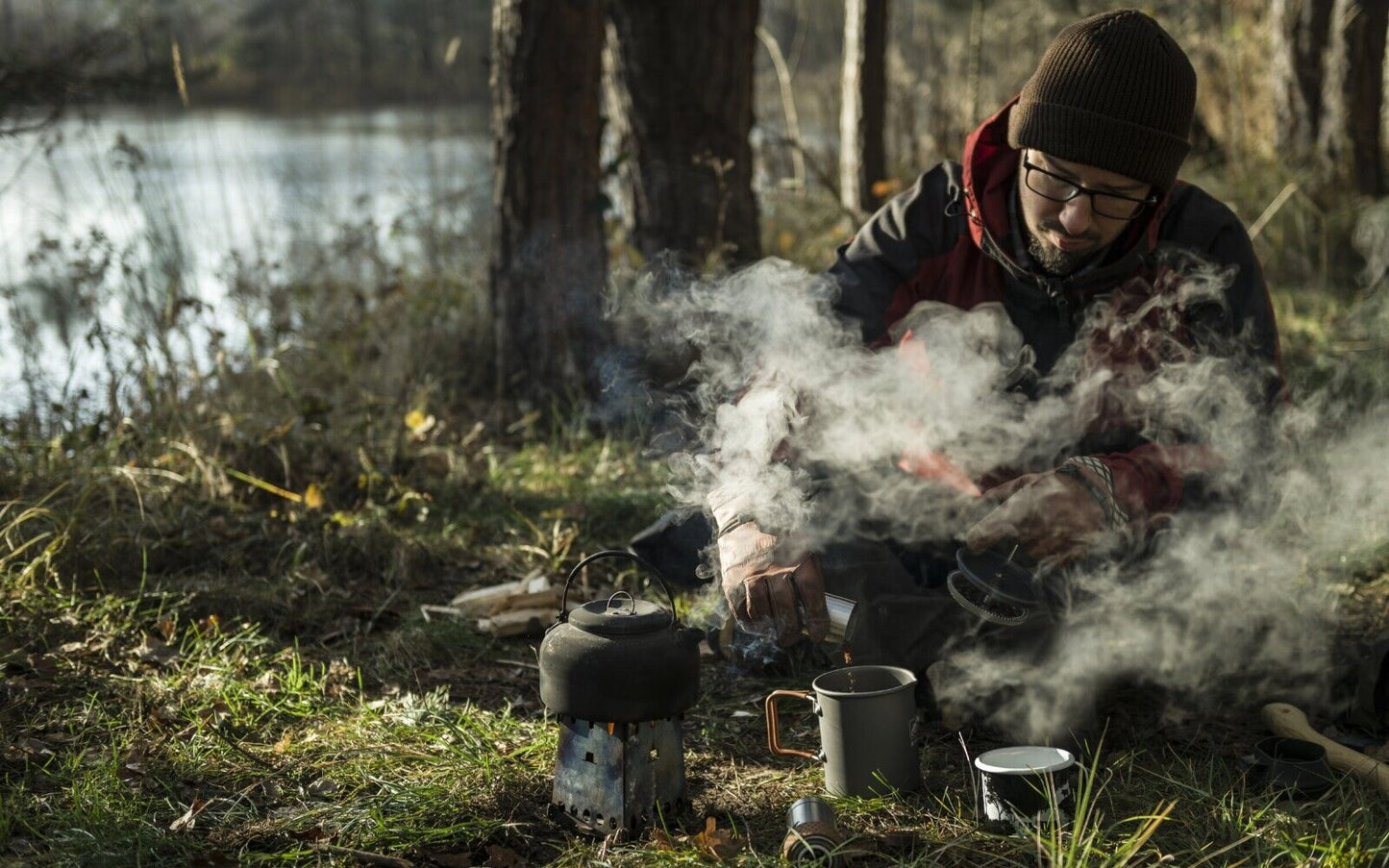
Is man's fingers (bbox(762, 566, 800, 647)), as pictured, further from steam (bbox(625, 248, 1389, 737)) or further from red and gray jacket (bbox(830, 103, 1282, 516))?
red and gray jacket (bbox(830, 103, 1282, 516))

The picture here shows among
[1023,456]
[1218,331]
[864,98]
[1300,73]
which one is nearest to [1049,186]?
[1218,331]

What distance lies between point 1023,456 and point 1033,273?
486mm

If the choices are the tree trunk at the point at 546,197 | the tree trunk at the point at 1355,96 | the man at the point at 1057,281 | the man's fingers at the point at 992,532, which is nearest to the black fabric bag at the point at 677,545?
the man at the point at 1057,281

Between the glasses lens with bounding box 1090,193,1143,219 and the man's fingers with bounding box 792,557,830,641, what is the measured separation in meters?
1.16

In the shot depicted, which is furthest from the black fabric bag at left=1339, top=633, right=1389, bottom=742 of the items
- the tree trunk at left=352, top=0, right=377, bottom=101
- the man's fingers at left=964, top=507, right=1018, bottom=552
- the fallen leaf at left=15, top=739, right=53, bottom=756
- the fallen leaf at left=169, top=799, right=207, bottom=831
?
the tree trunk at left=352, top=0, right=377, bottom=101

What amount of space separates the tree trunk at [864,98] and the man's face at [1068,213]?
174 inches

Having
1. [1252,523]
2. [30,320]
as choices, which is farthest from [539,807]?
[30,320]

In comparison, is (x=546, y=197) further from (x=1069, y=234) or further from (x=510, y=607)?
(x=1069, y=234)

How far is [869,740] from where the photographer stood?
8.43 ft

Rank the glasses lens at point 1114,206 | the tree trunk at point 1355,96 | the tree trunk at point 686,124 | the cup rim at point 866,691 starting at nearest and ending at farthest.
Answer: the cup rim at point 866,691 < the glasses lens at point 1114,206 < the tree trunk at point 686,124 < the tree trunk at point 1355,96

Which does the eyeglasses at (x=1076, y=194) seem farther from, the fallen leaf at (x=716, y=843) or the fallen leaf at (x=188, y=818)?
the fallen leaf at (x=188, y=818)

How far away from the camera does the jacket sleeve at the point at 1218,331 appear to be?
2990 mm

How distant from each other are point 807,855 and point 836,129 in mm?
7925

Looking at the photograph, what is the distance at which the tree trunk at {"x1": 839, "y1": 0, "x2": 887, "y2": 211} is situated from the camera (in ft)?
24.4
